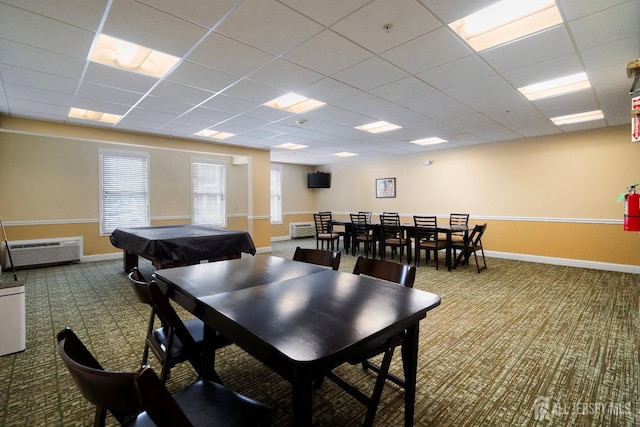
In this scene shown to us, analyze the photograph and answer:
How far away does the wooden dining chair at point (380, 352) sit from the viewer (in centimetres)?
144

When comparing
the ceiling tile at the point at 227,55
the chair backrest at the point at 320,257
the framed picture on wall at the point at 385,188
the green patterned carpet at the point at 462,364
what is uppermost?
the ceiling tile at the point at 227,55

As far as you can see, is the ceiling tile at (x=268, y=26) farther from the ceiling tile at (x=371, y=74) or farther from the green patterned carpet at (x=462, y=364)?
the green patterned carpet at (x=462, y=364)

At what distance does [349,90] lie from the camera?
149 inches

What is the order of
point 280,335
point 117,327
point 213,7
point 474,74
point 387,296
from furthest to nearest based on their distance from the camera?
point 474,74
point 117,327
point 213,7
point 387,296
point 280,335

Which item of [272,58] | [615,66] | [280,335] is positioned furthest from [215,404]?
[615,66]

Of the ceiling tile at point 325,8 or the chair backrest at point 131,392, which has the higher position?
the ceiling tile at point 325,8

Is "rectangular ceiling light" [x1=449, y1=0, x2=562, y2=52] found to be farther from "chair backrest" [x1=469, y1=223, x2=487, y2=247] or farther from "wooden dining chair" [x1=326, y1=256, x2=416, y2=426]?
"chair backrest" [x1=469, y1=223, x2=487, y2=247]

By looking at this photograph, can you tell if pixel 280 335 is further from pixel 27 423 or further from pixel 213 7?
pixel 213 7

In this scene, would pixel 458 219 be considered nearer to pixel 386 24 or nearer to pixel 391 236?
pixel 391 236

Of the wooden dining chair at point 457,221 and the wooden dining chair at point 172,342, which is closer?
the wooden dining chair at point 172,342

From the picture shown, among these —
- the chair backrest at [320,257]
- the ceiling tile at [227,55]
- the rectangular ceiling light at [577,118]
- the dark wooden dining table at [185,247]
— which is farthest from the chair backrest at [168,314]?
the rectangular ceiling light at [577,118]

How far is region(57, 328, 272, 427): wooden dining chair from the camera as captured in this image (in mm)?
752

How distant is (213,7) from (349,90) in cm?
197

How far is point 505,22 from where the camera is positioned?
2.58 meters
